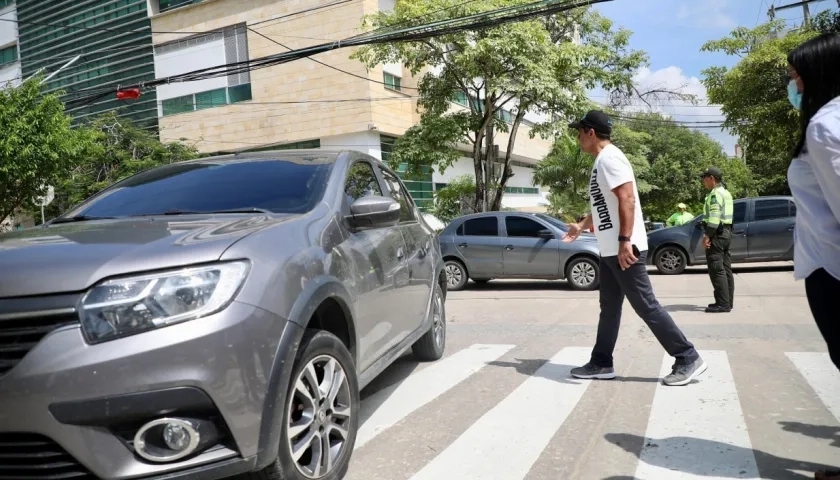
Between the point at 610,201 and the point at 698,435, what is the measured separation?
5.56ft

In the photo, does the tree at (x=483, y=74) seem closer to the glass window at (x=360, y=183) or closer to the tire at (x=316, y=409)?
the glass window at (x=360, y=183)

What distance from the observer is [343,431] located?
9.95 ft

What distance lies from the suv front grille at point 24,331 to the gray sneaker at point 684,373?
383 cm

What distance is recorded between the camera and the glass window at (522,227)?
39.1 ft

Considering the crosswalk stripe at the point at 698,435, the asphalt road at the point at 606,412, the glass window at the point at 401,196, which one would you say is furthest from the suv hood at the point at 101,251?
the crosswalk stripe at the point at 698,435

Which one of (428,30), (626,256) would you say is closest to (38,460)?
(626,256)

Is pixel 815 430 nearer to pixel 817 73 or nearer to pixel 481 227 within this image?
pixel 817 73

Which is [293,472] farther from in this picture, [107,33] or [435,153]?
[107,33]

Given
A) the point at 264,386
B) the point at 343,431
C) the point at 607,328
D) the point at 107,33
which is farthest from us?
the point at 107,33

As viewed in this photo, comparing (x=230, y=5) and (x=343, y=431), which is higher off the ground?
(x=230, y=5)

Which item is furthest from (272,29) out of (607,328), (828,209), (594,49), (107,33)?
(828,209)

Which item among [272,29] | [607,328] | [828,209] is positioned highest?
[272,29]

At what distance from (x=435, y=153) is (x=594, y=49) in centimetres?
531

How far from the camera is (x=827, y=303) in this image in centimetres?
257
